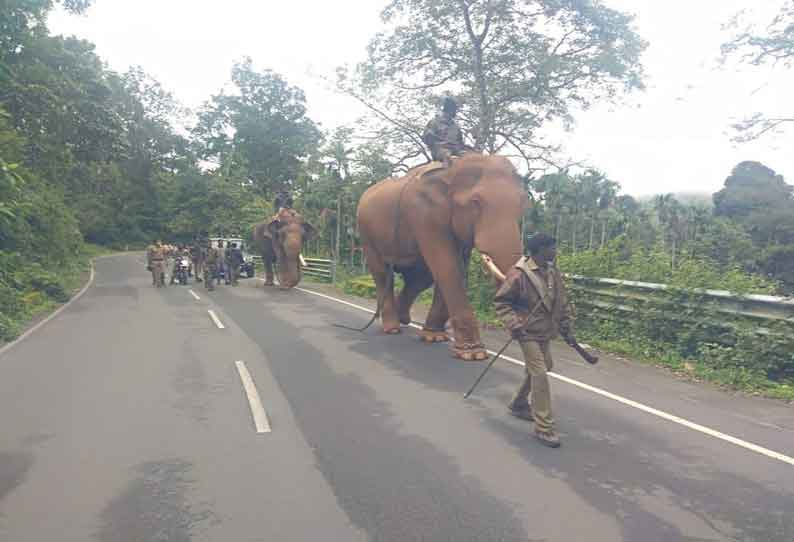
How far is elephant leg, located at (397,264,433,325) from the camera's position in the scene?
12078mm

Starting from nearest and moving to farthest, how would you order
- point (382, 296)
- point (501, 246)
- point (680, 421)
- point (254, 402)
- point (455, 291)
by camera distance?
point (680, 421) → point (254, 402) → point (501, 246) → point (455, 291) → point (382, 296)

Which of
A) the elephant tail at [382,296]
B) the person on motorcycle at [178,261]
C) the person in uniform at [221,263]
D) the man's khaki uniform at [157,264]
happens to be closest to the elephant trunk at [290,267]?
the person in uniform at [221,263]

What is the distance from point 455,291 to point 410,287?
3160mm

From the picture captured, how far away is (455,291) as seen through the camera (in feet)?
30.1

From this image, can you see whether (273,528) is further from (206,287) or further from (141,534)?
(206,287)

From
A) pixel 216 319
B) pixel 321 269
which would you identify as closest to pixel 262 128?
pixel 321 269

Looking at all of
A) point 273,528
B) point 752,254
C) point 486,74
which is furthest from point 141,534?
point 752,254

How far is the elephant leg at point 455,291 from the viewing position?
895cm

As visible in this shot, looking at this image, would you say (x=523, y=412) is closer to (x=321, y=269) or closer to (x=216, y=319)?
(x=216, y=319)

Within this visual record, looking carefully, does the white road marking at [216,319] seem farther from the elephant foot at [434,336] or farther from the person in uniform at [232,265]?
the person in uniform at [232,265]

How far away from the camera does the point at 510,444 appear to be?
5.50 m

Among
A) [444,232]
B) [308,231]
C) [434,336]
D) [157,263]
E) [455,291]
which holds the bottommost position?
[434,336]

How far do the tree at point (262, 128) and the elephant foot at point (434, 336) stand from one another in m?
48.6

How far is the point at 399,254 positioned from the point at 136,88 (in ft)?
229
